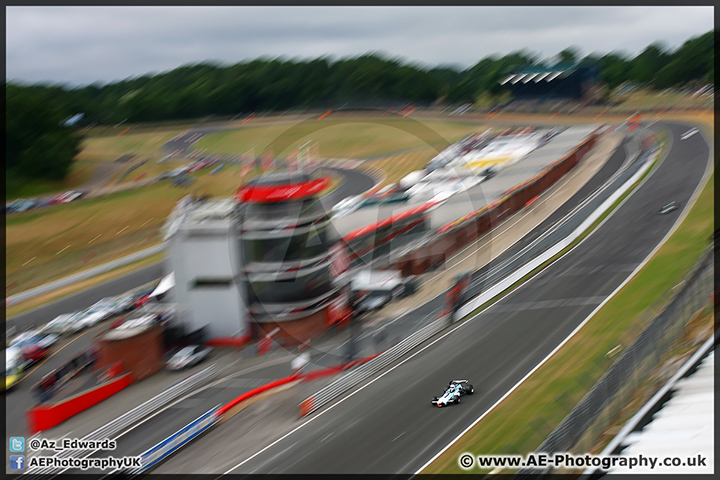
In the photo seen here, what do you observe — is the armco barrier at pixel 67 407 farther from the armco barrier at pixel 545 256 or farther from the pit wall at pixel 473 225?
the armco barrier at pixel 545 256

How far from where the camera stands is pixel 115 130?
4888 cm

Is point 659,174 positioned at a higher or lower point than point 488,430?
higher

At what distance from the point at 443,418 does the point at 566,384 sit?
3216 millimetres

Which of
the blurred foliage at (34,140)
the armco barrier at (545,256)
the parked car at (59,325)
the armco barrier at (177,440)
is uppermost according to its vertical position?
the blurred foliage at (34,140)

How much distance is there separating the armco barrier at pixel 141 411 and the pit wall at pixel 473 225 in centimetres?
862

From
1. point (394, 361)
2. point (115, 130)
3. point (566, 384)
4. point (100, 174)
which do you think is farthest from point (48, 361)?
point (115, 130)

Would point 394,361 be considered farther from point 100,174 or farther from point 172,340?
point 100,174

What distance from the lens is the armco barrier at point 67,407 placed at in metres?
15.2

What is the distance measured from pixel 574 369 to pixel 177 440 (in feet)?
31.8

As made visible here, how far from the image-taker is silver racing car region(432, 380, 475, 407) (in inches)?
558

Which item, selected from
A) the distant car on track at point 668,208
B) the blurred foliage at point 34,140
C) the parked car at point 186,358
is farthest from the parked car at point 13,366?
the distant car on track at point 668,208

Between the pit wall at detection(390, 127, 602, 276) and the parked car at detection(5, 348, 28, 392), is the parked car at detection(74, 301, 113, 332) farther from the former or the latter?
the pit wall at detection(390, 127, 602, 276)

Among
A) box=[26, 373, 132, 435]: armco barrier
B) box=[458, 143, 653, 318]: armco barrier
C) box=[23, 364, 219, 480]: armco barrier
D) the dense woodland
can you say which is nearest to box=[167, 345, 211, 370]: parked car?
box=[23, 364, 219, 480]: armco barrier

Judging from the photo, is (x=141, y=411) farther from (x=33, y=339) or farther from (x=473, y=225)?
(x=473, y=225)
